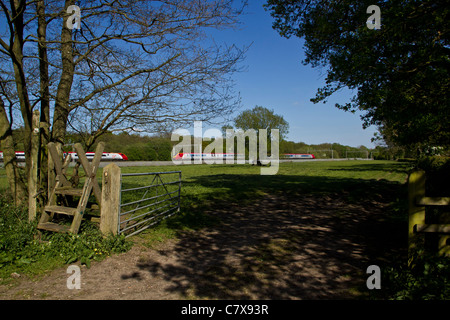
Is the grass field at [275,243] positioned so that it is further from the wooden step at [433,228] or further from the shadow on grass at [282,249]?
the wooden step at [433,228]

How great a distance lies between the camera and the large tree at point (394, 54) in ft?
24.3

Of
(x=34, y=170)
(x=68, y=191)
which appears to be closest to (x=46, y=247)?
(x=68, y=191)

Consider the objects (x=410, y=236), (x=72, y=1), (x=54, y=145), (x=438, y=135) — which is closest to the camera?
(x=410, y=236)

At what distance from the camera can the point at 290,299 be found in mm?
3541

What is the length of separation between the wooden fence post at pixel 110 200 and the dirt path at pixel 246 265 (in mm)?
611

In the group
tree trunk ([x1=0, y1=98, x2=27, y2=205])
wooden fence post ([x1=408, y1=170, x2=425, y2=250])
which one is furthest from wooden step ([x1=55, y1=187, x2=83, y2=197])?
wooden fence post ([x1=408, y1=170, x2=425, y2=250])

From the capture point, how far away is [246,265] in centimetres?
462

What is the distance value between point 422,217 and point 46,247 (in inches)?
224

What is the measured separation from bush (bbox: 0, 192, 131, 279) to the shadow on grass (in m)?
0.80

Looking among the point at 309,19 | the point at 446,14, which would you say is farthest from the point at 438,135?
the point at 309,19

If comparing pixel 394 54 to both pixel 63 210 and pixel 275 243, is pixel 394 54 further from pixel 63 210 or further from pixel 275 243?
pixel 63 210

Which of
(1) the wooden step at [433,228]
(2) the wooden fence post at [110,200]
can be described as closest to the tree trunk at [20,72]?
(2) the wooden fence post at [110,200]

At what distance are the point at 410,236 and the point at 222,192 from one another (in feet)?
29.1

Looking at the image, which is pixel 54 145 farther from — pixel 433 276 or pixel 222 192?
pixel 222 192
